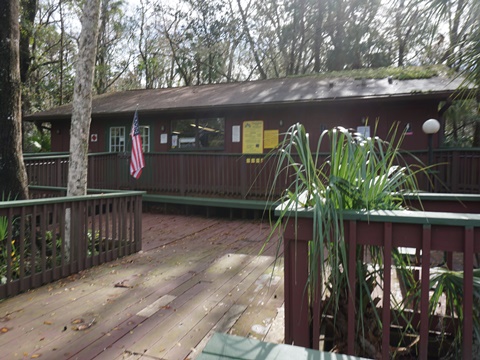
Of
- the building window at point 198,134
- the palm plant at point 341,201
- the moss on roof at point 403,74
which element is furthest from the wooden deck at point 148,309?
the moss on roof at point 403,74

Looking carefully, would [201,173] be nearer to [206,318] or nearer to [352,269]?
[206,318]

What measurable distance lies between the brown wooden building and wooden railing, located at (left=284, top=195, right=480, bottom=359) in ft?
21.1

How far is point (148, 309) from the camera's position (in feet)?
9.91

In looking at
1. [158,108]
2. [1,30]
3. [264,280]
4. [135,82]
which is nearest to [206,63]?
[135,82]

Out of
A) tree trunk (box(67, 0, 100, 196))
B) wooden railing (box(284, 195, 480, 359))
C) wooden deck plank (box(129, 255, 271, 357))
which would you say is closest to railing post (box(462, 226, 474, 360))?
wooden railing (box(284, 195, 480, 359))

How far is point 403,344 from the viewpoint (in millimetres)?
2182

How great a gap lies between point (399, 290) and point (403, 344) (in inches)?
49.3

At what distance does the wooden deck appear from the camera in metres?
2.38

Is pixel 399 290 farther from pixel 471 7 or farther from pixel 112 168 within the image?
pixel 112 168

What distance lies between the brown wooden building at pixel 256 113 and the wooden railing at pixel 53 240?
5.16m

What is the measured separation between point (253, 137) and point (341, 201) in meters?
8.20

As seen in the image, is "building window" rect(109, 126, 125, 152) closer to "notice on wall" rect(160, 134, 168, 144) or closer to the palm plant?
"notice on wall" rect(160, 134, 168, 144)

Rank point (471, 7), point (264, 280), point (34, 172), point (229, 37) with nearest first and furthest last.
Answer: point (471, 7) < point (264, 280) < point (34, 172) < point (229, 37)

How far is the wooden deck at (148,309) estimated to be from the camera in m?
2.38
